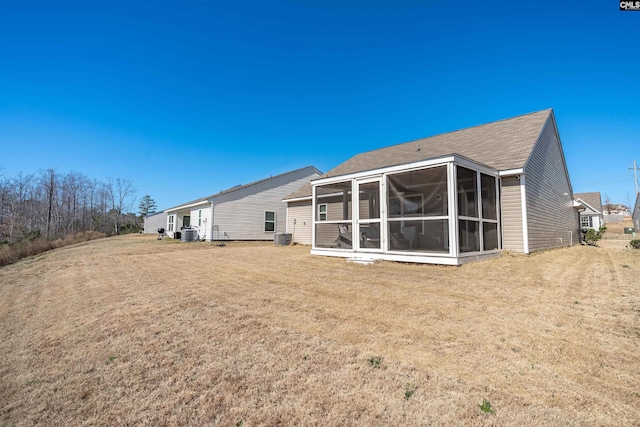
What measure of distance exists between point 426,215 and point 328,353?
6.50 meters

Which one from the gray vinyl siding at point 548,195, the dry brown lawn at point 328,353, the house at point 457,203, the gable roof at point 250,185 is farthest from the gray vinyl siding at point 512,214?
the gable roof at point 250,185

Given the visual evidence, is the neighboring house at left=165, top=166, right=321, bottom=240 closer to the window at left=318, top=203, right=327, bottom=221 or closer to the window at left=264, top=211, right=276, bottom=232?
the window at left=264, top=211, right=276, bottom=232

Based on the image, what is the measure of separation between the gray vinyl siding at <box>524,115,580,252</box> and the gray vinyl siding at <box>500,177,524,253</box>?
0.40 meters

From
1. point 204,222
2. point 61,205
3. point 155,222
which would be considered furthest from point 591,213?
point 61,205

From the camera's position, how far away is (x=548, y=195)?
11734 millimetres

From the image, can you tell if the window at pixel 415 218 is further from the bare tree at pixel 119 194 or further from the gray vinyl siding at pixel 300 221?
the bare tree at pixel 119 194

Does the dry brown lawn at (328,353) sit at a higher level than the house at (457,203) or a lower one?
lower

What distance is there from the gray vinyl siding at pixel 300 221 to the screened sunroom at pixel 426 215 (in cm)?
576

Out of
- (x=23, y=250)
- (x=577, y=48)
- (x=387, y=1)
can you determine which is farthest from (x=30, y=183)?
(x=577, y=48)

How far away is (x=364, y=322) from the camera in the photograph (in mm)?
3830

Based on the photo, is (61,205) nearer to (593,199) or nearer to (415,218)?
(415,218)

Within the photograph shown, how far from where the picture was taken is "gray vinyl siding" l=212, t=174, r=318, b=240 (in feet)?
61.8

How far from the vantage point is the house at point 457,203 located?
311 inches
